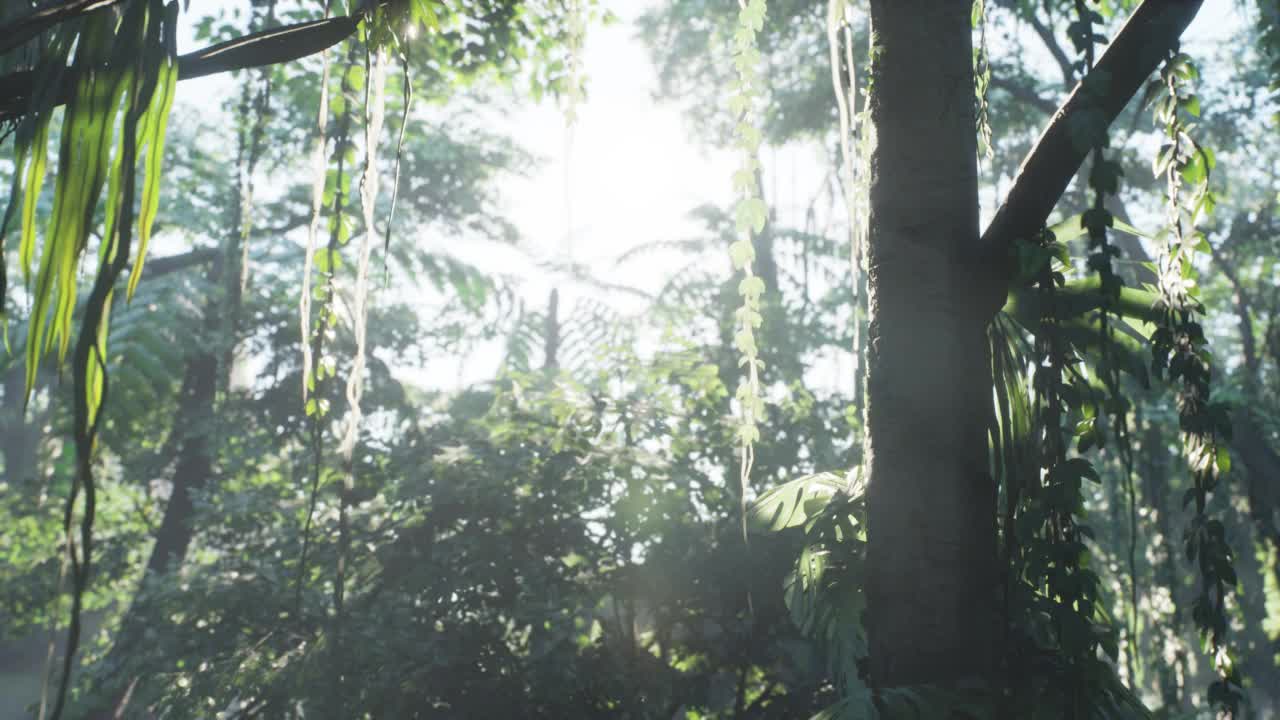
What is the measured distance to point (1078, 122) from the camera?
131 centimetres

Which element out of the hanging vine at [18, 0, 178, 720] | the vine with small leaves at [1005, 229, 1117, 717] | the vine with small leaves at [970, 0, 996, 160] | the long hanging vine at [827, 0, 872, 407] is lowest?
the vine with small leaves at [1005, 229, 1117, 717]

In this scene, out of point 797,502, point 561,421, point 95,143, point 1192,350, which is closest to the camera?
point 95,143

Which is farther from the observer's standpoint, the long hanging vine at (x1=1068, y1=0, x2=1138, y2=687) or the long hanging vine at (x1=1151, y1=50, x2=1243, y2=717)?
the long hanging vine at (x1=1151, y1=50, x2=1243, y2=717)

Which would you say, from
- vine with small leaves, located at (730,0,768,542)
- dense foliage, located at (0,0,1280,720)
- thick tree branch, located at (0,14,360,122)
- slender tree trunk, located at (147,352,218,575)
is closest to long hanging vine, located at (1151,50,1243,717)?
dense foliage, located at (0,0,1280,720)

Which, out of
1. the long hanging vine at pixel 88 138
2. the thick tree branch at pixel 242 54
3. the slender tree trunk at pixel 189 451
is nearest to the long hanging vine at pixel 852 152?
the thick tree branch at pixel 242 54

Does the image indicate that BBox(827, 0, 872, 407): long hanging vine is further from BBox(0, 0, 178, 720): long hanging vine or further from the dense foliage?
BBox(0, 0, 178, 720): long hanging vine

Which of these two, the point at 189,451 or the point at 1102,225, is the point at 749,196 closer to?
the point at 1102,225

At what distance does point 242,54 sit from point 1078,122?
1315mm

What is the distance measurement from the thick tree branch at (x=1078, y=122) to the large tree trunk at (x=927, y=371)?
2.1 inches

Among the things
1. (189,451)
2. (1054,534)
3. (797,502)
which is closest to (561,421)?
(797,502)

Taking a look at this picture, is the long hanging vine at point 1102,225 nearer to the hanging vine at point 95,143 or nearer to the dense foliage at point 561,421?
the dense foliage at point 561,421

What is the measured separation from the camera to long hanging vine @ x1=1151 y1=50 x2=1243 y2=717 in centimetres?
147

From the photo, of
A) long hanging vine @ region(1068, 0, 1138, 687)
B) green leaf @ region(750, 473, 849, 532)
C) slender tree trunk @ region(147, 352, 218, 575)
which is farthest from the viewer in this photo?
slender tree trunk @ region(147, 352, 218, 575)

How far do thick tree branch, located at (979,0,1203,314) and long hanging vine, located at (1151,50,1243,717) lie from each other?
15 centimetres
